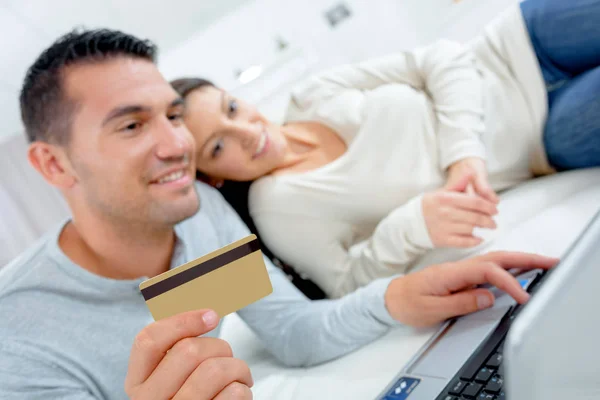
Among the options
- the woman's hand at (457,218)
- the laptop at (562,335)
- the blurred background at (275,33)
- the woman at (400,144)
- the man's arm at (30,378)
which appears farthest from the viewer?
the blurred background at (275,33)

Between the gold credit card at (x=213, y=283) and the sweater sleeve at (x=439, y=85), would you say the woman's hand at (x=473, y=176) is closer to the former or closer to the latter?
the sweater sleeve at (x=439, y=85)

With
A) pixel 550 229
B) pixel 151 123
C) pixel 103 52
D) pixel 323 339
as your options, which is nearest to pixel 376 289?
pixel 323 339

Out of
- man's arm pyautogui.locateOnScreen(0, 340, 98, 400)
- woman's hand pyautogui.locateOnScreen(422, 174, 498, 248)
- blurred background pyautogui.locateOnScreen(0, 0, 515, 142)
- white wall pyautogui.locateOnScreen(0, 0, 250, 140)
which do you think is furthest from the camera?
blurred background pyautogui.locateOnScreen(0, 0, 515, 142)

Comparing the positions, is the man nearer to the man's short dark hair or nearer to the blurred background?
the man's short dark hair

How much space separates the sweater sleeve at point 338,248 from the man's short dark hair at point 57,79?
0.42 meters

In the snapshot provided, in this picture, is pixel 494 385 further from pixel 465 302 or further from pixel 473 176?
pixel 473 176

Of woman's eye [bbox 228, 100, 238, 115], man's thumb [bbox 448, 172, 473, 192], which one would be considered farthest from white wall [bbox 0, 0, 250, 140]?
man's thumb [bbox 448, 172, 473, 192]

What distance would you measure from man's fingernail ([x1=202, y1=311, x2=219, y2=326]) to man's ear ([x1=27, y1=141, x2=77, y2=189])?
15.6 inches

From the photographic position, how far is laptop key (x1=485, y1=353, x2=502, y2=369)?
40 centimetres

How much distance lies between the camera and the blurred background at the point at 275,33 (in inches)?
65.2

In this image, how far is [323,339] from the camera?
0.66 m

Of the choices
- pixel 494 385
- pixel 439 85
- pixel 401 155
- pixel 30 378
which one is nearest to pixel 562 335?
pixel 494 385

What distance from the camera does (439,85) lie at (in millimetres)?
932

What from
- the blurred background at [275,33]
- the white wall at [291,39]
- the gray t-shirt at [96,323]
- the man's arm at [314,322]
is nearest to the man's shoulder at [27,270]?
the gray t-shirt at [96,323]
